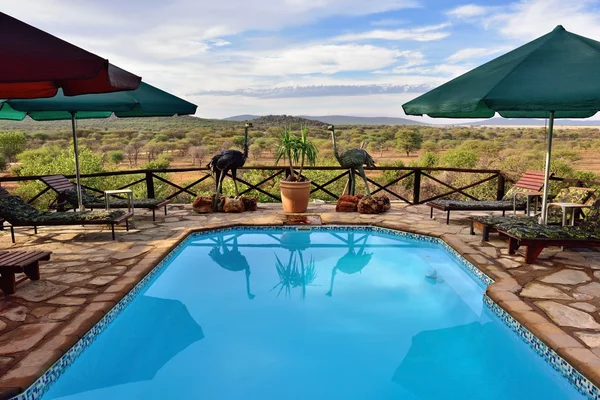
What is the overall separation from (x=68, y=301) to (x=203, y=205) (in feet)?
13.9

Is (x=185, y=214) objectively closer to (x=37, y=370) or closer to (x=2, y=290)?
(x=2, y=290)

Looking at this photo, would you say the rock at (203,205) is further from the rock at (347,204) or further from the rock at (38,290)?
the rock at (38,290)

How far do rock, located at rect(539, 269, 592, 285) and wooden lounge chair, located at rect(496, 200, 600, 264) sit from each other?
0.31m

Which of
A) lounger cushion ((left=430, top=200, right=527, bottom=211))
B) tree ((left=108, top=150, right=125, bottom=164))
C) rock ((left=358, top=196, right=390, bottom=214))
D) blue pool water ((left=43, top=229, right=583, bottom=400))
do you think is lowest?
blue pool water ((left=43, top=229, right=583, bottom=400))

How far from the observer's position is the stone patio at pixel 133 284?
292 cm

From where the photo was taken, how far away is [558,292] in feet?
12.8

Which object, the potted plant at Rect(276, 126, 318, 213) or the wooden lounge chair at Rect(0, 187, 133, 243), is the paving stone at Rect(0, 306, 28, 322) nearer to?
the wooden lounge chair at Rect(0, 187, 133, 243)

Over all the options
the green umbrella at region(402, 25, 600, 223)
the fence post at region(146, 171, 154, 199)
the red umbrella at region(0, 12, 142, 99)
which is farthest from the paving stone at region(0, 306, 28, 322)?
the fence post at region(146, 171, 154, 199)

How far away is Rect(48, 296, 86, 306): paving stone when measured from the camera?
12.1 feet

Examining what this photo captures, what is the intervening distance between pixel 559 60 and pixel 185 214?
19.7 feet

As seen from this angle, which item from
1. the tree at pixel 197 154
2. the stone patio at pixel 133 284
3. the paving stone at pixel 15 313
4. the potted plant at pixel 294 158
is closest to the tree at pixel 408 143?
the tree at pixel 197 154

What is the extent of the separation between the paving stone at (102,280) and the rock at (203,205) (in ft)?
11.6

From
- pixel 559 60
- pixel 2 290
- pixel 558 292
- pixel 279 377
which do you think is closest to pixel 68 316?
pixel 2 290

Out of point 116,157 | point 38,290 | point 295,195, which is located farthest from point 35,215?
point 116,157
